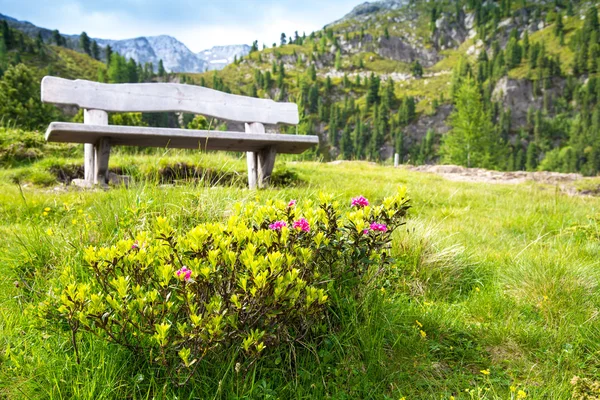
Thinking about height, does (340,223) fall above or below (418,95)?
below

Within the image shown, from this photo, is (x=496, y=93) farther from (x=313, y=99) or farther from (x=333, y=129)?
(x=313, y=99)

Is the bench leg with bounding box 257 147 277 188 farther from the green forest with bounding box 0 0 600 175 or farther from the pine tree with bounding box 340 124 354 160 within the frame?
the pine tree with bounding box 340 124 354 160

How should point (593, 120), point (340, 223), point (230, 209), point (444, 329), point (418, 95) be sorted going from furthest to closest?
point (418, 95), point (593, 120), point (230, 209), point (444, 329), point (340, 223)

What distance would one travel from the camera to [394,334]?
1969 mm

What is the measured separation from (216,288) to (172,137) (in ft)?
10.1

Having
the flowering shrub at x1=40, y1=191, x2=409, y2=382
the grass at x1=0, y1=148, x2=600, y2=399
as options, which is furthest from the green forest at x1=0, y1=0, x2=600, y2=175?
the flowering shrub at x1=40, y1=191, x2=409, y2=382

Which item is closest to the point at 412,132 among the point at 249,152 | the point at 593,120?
the point at 593,120

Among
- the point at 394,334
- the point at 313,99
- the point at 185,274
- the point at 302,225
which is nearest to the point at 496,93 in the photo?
the point at 313,99

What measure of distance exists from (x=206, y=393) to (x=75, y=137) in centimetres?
354

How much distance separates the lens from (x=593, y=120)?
92.2 metres

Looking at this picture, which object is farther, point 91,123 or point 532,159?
point 532,159

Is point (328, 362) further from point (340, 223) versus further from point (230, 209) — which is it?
point (230, 209)

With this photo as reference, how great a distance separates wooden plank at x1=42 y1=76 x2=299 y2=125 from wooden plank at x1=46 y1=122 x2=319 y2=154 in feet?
2.16

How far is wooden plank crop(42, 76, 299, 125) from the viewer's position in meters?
4.61
